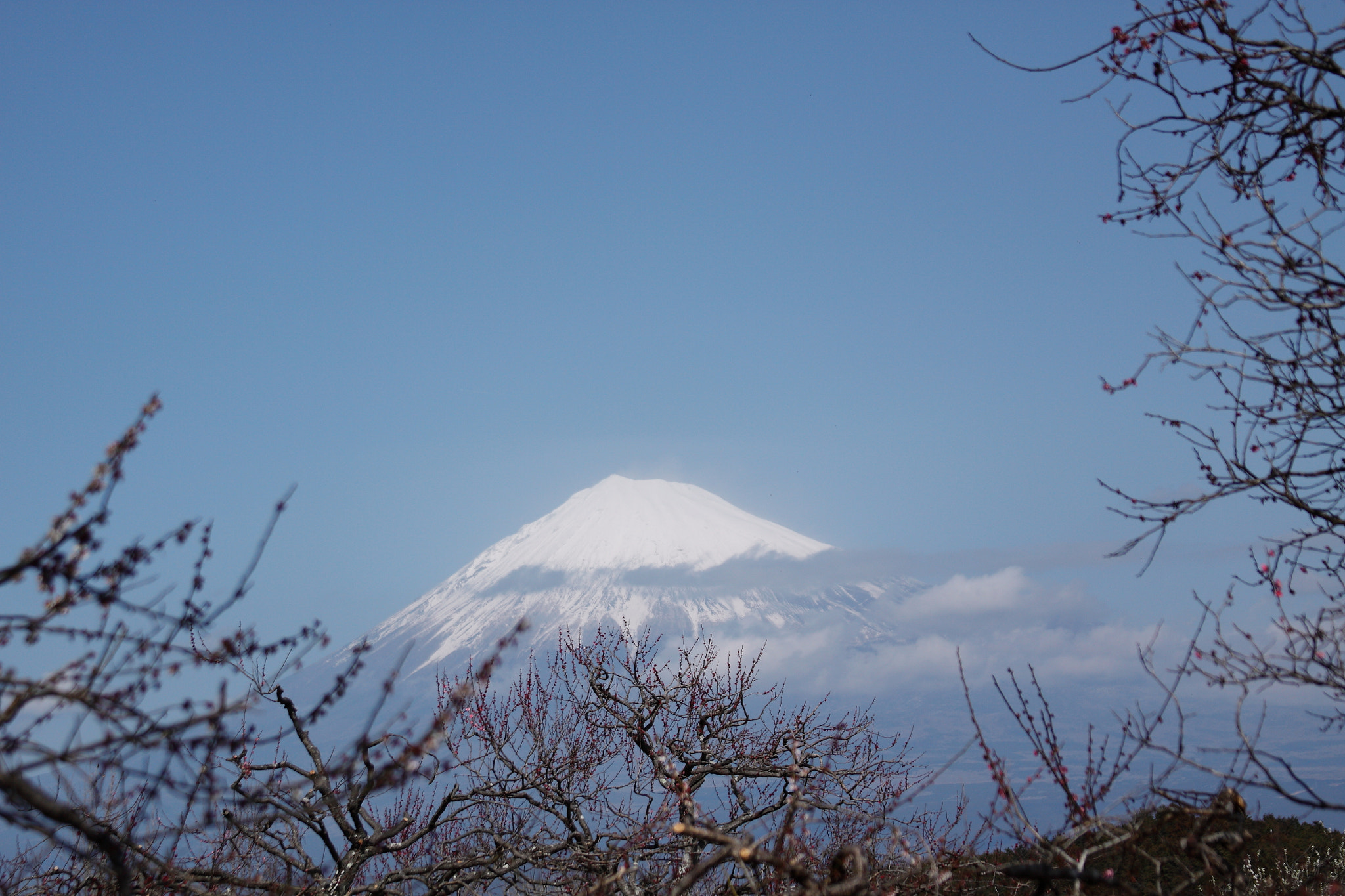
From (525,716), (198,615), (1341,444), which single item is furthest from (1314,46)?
(525,716)

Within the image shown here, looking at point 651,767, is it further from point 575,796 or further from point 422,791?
point 422,791

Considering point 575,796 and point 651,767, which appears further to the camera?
point 651,767

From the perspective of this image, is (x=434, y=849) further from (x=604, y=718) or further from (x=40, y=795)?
(x=40, y=795)

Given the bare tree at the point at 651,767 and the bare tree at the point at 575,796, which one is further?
the bare tree at the point at 651,767

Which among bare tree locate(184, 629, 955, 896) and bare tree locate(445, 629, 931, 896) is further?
bare tree locate(445, 629, 931, 896)

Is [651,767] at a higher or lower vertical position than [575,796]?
higher

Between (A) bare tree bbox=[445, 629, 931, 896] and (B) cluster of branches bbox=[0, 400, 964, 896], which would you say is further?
(A) bare tree bbox=[445, 629, 931, 896]

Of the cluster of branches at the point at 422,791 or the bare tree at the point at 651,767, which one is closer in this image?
the cluster of branches at the point at 422,791

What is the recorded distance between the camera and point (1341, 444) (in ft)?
14.3

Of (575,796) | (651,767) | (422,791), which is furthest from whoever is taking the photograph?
(422,791)

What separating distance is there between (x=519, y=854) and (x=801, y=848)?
3.56 meters

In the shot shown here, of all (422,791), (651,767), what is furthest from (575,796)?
(422,791)

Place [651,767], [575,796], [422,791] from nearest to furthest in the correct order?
[575,796] → [651,767] → [422,791]

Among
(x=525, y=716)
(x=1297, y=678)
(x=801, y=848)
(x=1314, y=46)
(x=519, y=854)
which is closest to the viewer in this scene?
(x=1314, y=46)
